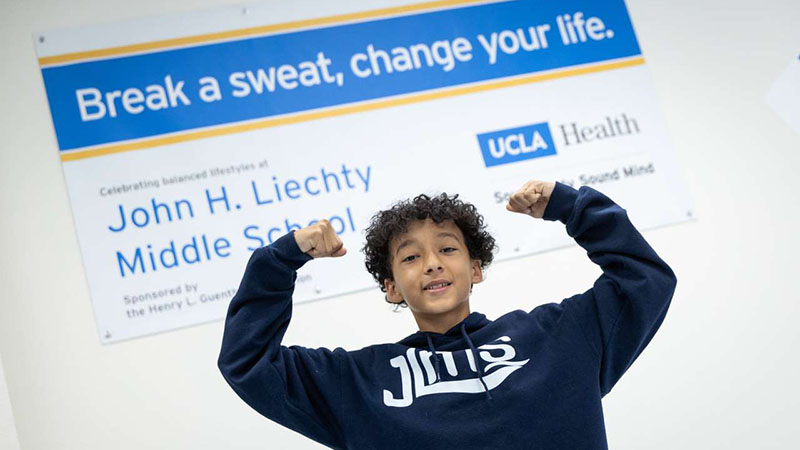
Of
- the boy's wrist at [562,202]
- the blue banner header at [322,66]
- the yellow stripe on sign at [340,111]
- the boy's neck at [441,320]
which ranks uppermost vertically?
the blue banner header at [322,66]

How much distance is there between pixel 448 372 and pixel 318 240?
0.96 feet

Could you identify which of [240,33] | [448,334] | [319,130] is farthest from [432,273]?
[240,33]

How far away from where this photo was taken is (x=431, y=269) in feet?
4.88

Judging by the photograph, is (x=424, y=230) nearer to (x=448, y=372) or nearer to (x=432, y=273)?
(x=432, y=273)

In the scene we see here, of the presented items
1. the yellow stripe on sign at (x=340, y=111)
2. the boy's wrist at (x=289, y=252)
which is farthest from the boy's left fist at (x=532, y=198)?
the yellow stripe on sign at (x=340, y=111)

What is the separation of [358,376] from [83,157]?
3.35ft

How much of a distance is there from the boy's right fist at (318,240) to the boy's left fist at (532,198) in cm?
29

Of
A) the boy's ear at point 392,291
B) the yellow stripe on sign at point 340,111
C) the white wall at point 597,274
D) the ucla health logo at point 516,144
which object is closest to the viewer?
the boy's ear at point 392,291

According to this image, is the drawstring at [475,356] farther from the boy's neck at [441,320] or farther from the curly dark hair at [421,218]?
the curly dark hair at [421,218]

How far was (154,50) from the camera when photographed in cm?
220

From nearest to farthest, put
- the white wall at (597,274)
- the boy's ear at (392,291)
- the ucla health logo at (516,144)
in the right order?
the boy's ear at (392,291), the white wall at (597,274), the ucla health logo at (516,144)

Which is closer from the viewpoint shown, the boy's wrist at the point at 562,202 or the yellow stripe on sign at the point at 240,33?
the boy's wrist at the point at 562,202

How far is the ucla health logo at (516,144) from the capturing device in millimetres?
2281

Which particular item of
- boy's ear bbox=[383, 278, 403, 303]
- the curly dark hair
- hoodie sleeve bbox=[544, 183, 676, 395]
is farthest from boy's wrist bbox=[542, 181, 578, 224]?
boy's ear bbox=[383, 278, 403, 303]
